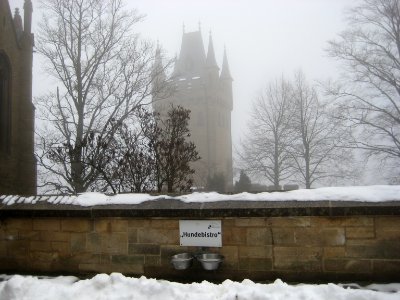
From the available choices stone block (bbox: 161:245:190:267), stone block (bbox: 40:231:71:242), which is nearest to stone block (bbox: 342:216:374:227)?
stone block (bbox: 161:245:190:267)

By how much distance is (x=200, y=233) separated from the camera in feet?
15.3

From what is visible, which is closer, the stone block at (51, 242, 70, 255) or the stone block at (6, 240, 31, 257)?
the stone block at (51, 242, 70, 255)

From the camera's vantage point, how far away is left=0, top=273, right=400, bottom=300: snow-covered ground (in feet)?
11.9

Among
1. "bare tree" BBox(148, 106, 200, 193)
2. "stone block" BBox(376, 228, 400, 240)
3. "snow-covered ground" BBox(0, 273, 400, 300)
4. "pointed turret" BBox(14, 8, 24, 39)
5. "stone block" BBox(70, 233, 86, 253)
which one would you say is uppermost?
"pointed turret" BBox(14, 8, 24, 39)

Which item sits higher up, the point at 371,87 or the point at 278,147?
the point at 371,87

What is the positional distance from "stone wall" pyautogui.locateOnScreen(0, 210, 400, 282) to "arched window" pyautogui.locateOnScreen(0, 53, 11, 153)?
15229mm

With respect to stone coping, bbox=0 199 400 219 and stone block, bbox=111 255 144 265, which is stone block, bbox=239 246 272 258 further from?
stone block, bbox=111 255 144 265

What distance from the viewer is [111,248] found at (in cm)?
490

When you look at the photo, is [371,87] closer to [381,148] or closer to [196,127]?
[381,148]

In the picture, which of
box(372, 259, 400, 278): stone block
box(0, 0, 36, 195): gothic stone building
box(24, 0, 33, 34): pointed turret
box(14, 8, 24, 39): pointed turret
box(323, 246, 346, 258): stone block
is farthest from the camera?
box(24, 0, 33, 34): pointed turret

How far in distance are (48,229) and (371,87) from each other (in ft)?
70.2

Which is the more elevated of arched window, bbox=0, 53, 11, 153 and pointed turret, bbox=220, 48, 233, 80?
pointed turret, bbox=220, 48, 233, 80

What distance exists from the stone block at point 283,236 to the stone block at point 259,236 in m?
0.06

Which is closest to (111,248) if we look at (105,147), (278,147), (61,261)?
(61,261)
